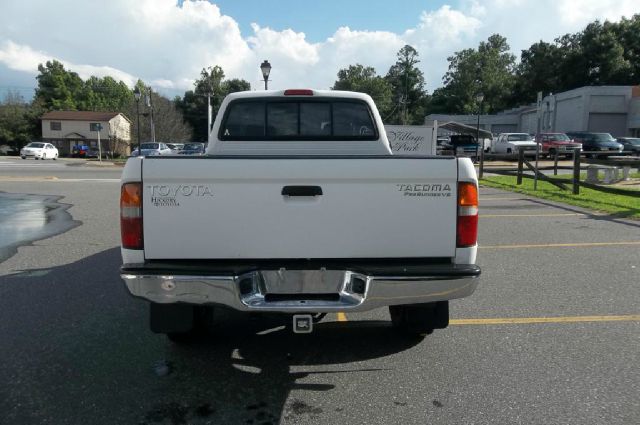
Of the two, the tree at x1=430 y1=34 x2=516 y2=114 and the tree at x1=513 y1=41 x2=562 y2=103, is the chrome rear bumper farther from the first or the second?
the tree at x1=430 y1=34 x2=516 y2=114

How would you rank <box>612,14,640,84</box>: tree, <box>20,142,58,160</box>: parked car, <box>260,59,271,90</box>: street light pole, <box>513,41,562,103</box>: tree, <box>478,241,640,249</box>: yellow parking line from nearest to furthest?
1. <box>478,241,640,249</box>: yellow parking line
2. <box>260,59,271,90</box>: street light pole
3. <box>20,142,58,160</box>: parked car
4. <box>612,14,640,84</box>: tree
5. <box>513,41,562,103</box>: tree

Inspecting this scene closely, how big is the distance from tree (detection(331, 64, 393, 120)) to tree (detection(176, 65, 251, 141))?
24.3m

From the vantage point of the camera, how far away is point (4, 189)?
17234 mm

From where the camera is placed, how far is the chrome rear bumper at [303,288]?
308 centimetres

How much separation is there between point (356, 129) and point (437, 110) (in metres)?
102

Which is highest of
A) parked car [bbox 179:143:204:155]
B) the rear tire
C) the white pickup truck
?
parked car [bbox 179:143:204:155]

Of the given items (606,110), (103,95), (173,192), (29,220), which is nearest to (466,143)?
(606,110)

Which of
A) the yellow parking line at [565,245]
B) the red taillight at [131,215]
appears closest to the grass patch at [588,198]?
the yellow parking line at [565,245]

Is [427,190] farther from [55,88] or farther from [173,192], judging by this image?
[55,88]

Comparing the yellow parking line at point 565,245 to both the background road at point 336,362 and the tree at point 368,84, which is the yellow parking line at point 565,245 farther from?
the tree at point 368,84

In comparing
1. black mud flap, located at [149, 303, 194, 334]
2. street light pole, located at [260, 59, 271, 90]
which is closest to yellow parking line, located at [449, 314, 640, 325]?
black mud flap, located at [149, 303, 194, 334]

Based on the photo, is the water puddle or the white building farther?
the white building

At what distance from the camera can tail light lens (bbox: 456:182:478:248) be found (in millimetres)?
3221

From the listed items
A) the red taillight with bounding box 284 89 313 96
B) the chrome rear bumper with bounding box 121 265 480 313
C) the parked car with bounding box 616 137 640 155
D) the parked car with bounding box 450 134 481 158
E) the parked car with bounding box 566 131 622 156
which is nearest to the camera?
the chrome rear bumper with bounding box 121 265 480 313
